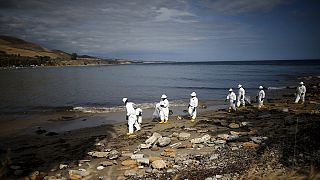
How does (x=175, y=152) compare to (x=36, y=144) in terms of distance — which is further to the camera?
(x=36, y=144)

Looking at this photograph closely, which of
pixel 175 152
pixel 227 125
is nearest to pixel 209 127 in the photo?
pixel 227 125

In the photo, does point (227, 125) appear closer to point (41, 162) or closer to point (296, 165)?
point (296, 165)

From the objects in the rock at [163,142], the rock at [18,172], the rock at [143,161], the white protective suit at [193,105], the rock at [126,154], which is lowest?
the rock at [18,172]

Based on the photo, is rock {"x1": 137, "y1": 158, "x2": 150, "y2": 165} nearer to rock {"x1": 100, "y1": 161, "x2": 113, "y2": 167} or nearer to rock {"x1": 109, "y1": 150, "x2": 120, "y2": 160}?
rock {"x1": 100, "y1": 161, "x2": 113, "y2": 167}

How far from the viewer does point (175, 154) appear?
11.4m

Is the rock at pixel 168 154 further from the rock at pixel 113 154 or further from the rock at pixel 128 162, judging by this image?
the rock at pixel 113 154

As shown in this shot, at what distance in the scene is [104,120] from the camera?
2155 cm

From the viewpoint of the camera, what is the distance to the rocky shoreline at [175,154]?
29.8 feet

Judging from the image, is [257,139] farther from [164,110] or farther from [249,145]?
[164,110]

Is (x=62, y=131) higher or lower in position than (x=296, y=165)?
lower

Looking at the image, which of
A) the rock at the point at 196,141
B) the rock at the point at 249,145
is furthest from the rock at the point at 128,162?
the rock at the point at 249,145

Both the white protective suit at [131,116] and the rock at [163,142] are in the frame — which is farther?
the white protective suit at [131,116]

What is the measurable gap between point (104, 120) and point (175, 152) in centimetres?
1092

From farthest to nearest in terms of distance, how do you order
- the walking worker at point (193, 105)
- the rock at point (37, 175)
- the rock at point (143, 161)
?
the walking worker at point (193, 105) → the rock at point (143, 161) → the rock at point (37, 175)
